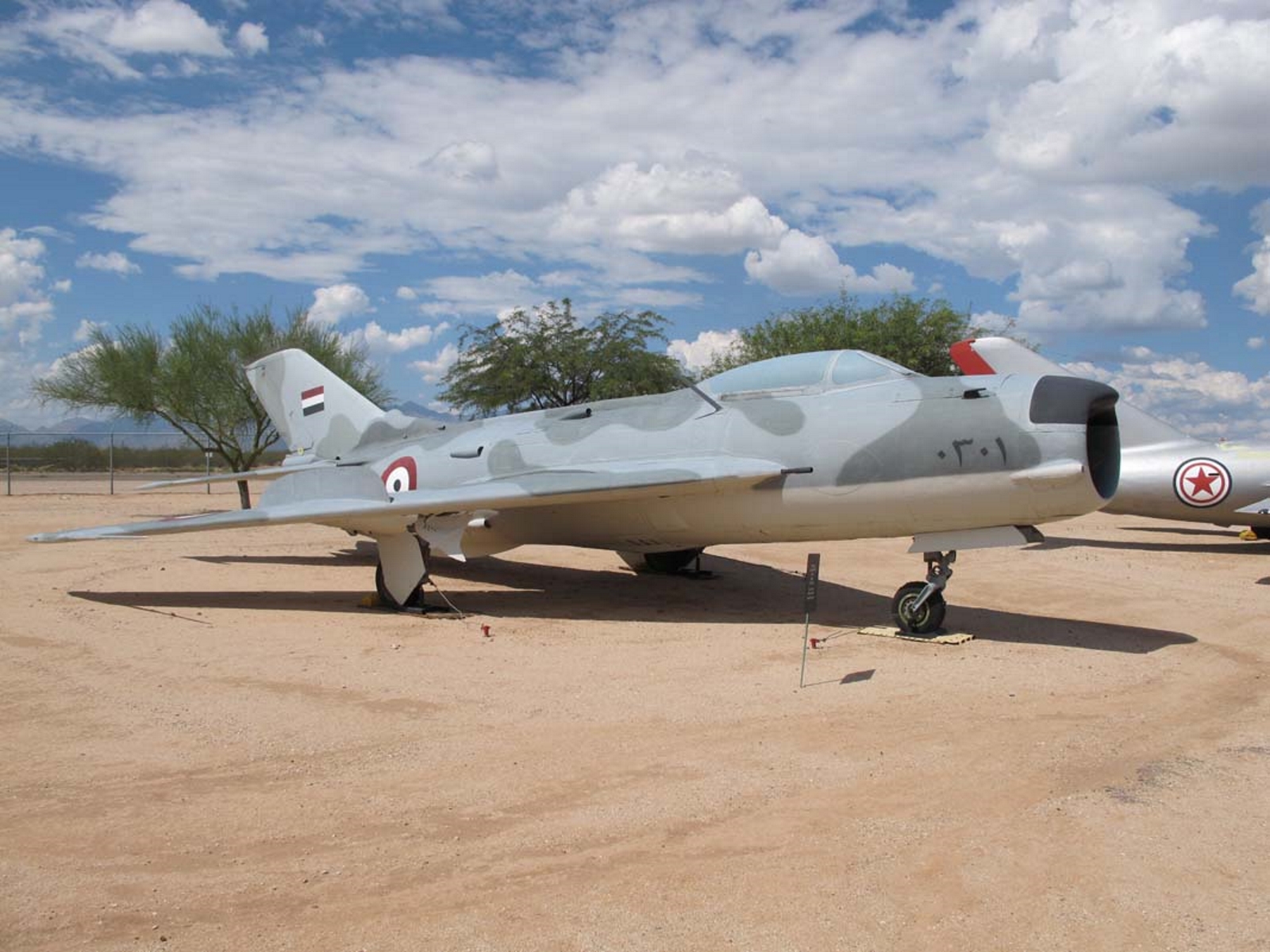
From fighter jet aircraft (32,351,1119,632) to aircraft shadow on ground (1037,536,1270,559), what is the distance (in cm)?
943

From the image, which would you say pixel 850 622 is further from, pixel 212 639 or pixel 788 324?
pixel 788 324

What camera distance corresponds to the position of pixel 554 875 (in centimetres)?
398

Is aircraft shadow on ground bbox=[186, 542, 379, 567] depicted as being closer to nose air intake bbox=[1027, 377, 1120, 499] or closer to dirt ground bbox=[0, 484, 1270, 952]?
dirt ground bbox=[0, 484, 1270, 952]

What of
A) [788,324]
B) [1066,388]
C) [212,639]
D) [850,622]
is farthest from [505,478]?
[788,324]

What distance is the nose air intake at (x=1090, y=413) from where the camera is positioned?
8.42m

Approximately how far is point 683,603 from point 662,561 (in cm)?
208

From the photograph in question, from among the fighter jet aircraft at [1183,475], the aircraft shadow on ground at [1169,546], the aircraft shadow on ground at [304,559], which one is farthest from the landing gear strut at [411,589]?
the aircraft shadow on ground at [1169,546]

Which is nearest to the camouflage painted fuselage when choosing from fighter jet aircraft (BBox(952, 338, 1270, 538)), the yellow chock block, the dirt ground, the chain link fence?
the yellow chock block

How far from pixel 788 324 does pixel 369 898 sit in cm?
3213

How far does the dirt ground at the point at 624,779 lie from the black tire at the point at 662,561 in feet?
8.30

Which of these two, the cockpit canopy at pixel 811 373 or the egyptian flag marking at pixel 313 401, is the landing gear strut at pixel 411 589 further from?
the egyptian flag marking at pixel 313 401

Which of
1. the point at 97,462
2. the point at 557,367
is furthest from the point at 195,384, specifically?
the point at 97,462

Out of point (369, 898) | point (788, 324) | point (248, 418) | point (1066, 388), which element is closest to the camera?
point (369, 898)

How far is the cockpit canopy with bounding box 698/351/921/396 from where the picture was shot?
9711mm
